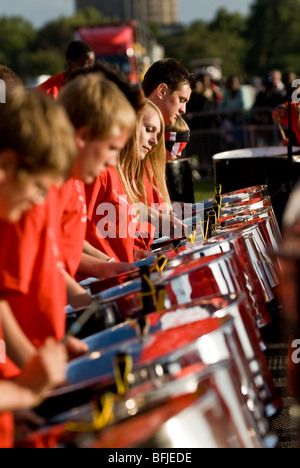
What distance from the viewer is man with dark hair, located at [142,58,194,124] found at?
10.9 feet

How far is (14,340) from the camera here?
1455 millimetres

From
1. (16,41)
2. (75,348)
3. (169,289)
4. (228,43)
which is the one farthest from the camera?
(16,41)

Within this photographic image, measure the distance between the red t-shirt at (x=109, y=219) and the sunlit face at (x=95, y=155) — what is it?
93cm

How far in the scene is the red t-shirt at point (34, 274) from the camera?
1.46 metres

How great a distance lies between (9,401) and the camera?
120cm

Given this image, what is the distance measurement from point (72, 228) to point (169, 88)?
55.4 inches

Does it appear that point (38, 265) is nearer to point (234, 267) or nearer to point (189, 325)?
point (189, 325)

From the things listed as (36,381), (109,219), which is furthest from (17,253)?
(109,219)

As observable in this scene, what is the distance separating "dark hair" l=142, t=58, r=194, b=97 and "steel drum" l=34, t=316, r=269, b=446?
6.30 ft

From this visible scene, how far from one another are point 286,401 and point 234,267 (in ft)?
2.60

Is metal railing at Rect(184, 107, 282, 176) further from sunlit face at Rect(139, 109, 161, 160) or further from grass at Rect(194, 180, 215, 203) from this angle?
sunlit face at Rect(139, 109, 161, 160)

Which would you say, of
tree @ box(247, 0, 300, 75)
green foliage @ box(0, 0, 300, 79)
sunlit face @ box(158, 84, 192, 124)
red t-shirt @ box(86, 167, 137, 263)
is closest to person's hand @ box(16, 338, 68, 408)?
red t-shirt @ box(86, 167, 137, 263)

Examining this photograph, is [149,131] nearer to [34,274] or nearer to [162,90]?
[162,90]

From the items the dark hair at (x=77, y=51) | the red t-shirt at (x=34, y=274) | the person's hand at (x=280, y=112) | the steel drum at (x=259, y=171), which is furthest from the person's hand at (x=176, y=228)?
the dark hair at (x=77, y=51)
